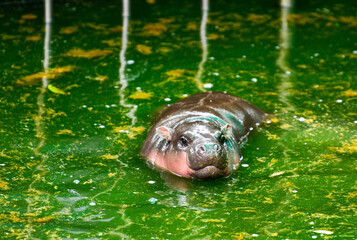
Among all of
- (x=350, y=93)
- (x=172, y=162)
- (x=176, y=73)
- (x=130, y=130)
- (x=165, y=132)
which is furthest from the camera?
(x=176, y=73)

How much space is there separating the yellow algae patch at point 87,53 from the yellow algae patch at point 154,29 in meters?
1.31

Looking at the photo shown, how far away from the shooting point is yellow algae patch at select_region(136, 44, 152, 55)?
36.1 feet

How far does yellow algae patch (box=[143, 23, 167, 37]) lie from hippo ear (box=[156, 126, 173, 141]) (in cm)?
531

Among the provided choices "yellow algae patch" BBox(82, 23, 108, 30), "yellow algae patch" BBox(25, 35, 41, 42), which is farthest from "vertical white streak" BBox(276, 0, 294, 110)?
"yellow algae patch" BBox(25, 35, 41, 42)

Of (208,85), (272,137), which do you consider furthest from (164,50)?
(272,137)

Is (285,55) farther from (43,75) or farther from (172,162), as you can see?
(172,162)

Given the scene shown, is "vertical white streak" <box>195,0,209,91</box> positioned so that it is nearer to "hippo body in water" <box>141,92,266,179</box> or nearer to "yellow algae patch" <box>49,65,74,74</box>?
"hippo body in water" <box>141,92,266,179</box>

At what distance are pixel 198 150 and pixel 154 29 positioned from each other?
6277 millimetres

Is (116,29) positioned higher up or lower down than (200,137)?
higher up

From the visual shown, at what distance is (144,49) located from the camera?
1118 centimetres

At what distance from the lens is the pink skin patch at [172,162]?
662cm

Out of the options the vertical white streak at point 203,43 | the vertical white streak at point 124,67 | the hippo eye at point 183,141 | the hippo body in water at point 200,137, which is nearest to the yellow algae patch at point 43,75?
the vertical white streak at point 124,67

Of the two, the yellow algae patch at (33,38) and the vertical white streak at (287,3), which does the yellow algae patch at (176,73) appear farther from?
the vertical white streak at (287,3)

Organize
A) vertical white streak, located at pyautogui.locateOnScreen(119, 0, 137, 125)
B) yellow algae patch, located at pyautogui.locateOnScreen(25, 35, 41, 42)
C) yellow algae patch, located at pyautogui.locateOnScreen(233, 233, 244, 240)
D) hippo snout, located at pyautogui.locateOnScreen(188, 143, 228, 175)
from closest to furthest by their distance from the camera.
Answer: yellow algae patch, located at pyautogui.locateOnScreen(233, 233, 244, 240), hippo snout, located at pyautogui.locateOnScreen(188, 143, 228, 175), vertical white streak, located at pyautogui.locateOnScreen(119, 0, 137, 125), yellow algae patch, located at pyautogui.locateOnScreen(25, 35, 41, 42)
